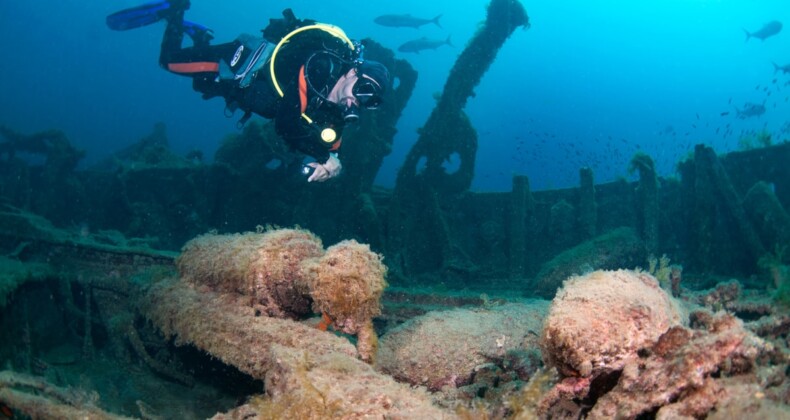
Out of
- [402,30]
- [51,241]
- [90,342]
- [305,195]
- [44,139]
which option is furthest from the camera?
[402,30]

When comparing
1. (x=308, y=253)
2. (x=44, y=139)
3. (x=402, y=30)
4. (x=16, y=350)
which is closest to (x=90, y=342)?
(x=16, y=350)

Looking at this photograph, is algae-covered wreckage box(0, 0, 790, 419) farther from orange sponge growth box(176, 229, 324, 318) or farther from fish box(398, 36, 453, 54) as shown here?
fish box(398, 36, 453, 54)

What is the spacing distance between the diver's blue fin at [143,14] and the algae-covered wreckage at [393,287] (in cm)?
346

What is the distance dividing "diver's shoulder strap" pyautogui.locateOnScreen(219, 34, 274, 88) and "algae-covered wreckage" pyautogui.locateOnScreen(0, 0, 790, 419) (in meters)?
2.48

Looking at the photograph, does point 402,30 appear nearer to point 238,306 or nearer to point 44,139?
point 44,139

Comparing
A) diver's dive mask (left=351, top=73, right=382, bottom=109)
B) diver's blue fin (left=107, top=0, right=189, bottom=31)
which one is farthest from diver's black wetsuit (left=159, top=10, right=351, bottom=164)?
diver's blue fin (left=107, top=0, right=189, bottom=31)

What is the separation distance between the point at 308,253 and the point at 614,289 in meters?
2.39

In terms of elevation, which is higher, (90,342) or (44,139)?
(44,139)

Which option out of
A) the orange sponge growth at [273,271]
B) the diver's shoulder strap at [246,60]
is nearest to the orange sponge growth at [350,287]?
the orange sponge growth at [273,271]

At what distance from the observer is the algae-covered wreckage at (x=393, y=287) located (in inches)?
81.7

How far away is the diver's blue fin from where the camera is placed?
7.43 metres

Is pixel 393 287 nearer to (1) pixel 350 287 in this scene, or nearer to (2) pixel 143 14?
(1) pixel 350 287

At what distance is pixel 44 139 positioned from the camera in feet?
42.1

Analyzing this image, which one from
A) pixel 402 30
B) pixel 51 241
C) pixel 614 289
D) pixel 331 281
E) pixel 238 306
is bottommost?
pixel 51 241
